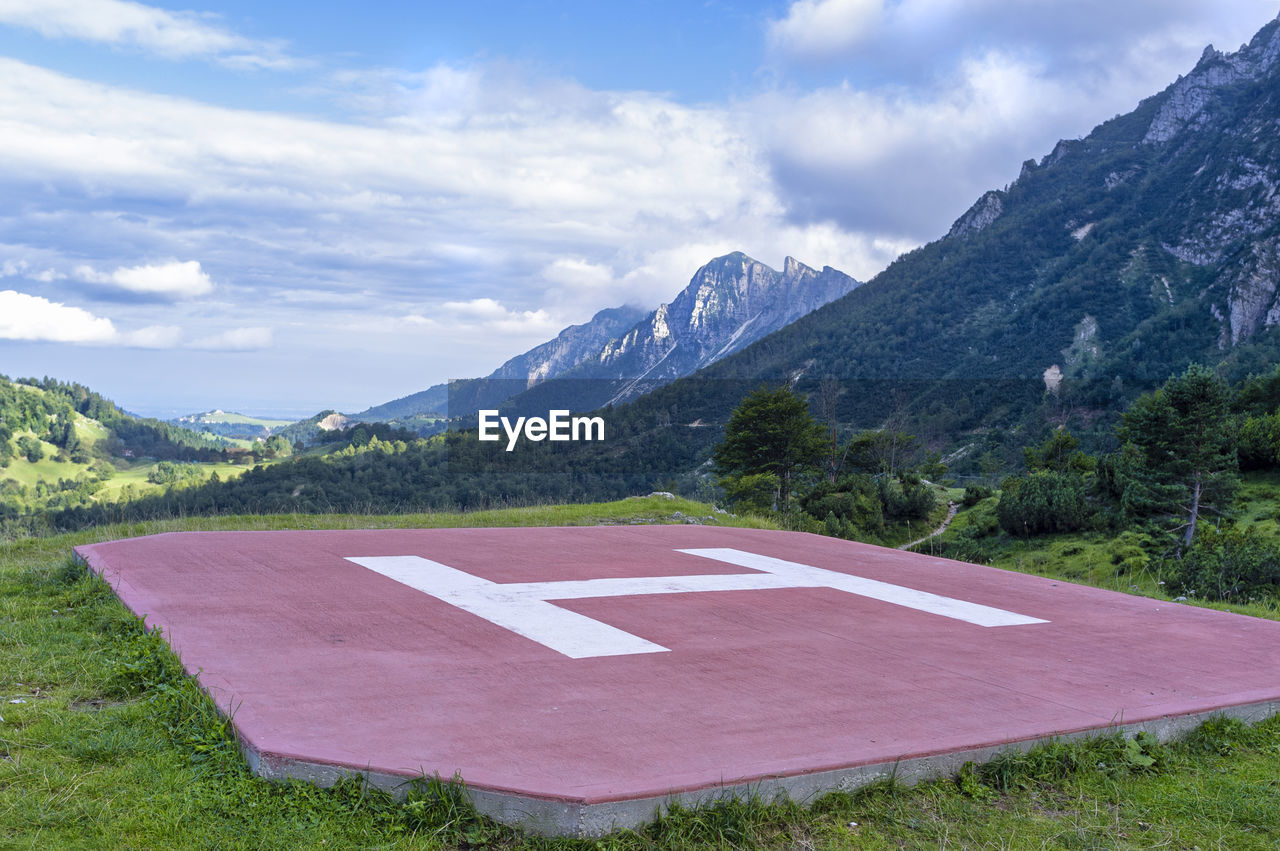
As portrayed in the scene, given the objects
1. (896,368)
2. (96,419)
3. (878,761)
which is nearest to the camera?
(878,761)

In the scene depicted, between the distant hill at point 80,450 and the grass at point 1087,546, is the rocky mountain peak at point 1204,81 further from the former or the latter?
the distant hill at point 80,450

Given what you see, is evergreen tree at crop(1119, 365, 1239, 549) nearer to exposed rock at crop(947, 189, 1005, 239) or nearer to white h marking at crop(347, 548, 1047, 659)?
white h marking at crop(347, 548, 1047, 659)

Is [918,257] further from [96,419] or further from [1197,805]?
[1197,805]

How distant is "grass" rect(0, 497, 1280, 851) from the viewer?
10.1 feet

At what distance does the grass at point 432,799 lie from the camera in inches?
122

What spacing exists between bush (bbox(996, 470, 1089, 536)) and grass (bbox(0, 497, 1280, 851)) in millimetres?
32369

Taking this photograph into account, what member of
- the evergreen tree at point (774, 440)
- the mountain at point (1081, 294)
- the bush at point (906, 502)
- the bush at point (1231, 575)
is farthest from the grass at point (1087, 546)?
the mountain at point (1081, 294)

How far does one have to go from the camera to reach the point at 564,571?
8164 millimetres

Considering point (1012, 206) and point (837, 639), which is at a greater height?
point (1012, 206)

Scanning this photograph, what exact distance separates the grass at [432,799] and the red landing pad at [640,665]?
0.10 meters

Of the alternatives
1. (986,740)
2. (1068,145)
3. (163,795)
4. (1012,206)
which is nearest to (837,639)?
(986,740)

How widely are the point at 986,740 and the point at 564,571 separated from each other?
477cm

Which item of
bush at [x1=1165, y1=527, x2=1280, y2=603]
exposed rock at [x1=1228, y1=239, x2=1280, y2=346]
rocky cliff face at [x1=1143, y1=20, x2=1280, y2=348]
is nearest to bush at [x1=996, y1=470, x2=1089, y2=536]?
bush at [x1=1165, y1=527, x2=1280, y2=603]

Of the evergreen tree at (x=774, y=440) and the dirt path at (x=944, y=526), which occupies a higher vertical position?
the evergreen tree at (x=774, y=440)
